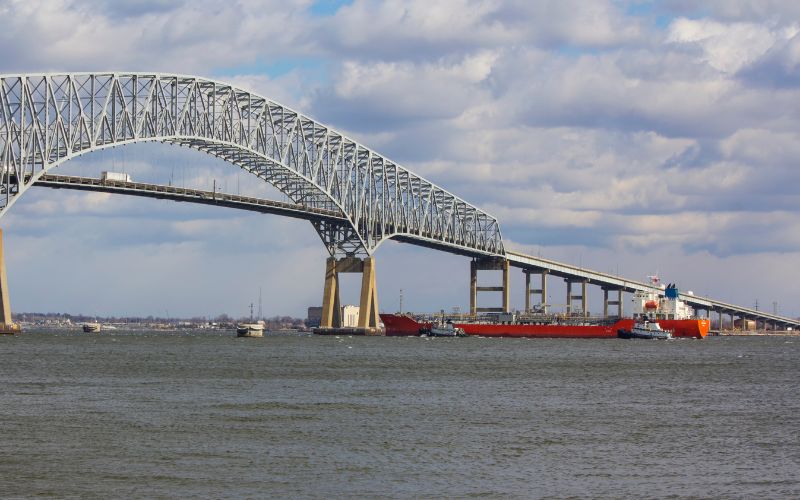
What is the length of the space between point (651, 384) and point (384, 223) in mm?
92392

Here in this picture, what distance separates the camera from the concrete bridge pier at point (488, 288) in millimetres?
176625

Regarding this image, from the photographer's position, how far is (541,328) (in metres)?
150

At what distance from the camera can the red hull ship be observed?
15025 centimetres

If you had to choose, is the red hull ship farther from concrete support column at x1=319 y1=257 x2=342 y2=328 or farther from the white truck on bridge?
the white truck on bridge

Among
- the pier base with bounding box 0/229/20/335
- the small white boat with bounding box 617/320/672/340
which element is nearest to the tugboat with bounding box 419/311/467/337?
the small white boat with bounding box 617/320/672/340

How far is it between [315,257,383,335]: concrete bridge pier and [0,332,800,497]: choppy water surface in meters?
70.0

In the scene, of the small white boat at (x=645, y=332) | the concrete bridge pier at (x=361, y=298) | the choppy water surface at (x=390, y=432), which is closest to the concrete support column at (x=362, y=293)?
the concrete bridge pier at (x=361, y=298)

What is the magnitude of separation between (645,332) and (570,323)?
31.1 ft

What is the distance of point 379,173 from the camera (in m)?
161

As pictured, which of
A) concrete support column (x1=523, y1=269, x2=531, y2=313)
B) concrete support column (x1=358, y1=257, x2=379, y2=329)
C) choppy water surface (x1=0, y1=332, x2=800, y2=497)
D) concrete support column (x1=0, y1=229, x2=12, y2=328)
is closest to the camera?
choppy water surface (x1=0, y1=332, x2=800, y2=497)

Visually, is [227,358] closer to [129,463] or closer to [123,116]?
[123,116]

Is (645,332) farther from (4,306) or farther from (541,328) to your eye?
(4,306)

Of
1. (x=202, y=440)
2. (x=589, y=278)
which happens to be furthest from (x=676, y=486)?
(x=589, y=278)

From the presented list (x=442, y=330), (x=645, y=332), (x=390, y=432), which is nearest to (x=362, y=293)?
(x=442, y=330)
